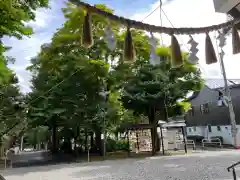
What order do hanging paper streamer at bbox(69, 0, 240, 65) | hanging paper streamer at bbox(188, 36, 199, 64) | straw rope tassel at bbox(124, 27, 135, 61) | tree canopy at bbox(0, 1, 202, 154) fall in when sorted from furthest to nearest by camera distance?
tree canopy at bbox(0, 1, 202, 154)
hanging paper streamer at bbox(188, 36, 199, 64)
straw rope tassel at bbox(124, 27, 135, 61)
hanging paper streamer at bbox(69, 0, 240, 65)

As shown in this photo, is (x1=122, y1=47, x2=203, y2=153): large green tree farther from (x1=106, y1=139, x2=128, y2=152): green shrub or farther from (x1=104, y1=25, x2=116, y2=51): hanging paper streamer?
(x1=104, y1=25, x2=116, y2=51): hanging paper streamer

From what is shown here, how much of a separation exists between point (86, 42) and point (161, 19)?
0.64 metres

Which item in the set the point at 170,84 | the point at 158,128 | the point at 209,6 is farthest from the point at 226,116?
the point at 209,6

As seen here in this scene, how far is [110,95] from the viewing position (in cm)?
1119

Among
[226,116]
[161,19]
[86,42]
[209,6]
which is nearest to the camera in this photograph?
[86,42]

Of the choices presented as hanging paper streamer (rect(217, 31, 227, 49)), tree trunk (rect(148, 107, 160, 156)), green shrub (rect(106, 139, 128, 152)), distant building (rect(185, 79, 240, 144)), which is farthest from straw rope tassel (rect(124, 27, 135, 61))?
distant building (rect(185, 79, 240, 144))

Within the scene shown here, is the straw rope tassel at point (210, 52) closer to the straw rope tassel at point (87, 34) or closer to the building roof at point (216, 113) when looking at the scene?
the straw rope tassel at point (87, 34)

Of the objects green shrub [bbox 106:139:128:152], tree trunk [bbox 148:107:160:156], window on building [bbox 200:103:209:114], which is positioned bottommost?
green shrub [bbox 106:139:128:152]

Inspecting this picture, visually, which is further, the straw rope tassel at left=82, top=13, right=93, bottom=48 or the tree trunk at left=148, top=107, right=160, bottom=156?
the tree trunk at left=148, top=107, right=160, bottom=156

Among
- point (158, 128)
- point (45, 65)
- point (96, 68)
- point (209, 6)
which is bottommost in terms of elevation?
point (158, 128)

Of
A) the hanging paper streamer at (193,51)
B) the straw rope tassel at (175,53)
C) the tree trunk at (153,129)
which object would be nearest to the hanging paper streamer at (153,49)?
the straw rope tassel at (175,53)

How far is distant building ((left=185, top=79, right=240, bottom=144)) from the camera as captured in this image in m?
14.1

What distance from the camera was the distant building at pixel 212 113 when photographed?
14.1m

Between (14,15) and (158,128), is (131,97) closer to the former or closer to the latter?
(158,128)
